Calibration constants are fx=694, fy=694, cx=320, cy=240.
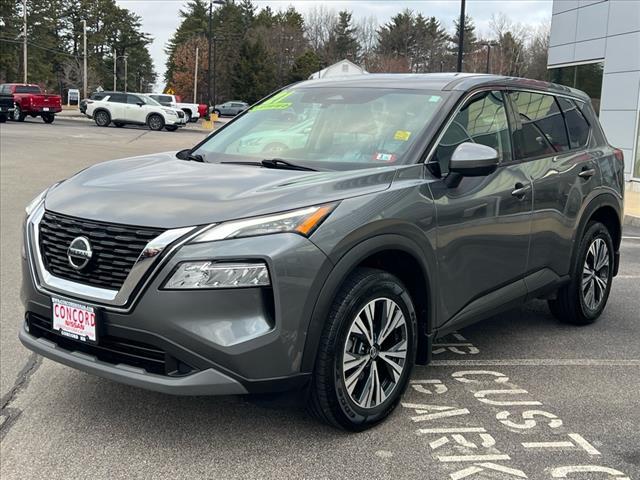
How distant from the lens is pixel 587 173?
5004mm

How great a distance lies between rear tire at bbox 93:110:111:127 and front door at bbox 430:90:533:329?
110 feet

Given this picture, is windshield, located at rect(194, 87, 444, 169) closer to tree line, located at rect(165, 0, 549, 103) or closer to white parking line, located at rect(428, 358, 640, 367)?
white parking line, located at rect(428, 358, 640, 367)

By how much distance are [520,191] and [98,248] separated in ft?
8.36

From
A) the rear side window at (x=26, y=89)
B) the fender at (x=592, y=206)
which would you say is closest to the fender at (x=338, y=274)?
the fender at (x=592, y=206)

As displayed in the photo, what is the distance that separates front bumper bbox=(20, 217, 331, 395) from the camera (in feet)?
9.28

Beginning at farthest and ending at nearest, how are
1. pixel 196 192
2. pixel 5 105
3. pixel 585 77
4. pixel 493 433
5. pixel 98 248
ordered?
1. pixel 5 105
2. pixel 585 77
3. pixel 493 433
4. pixel 196 192
5. pixel 98 248

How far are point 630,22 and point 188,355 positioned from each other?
17548 mm

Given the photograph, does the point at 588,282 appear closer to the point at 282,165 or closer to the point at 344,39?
the point at 282,165

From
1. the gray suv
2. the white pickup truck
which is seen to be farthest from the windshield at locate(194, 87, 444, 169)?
the white pickup truck

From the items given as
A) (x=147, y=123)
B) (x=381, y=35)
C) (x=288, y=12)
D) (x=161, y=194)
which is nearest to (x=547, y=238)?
(x=161, y=194)

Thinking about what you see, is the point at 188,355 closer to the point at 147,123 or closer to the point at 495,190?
the point at 495,190

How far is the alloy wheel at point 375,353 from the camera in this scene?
3260 mm

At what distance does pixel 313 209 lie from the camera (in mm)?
3055

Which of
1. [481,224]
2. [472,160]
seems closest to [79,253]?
[472,160]
